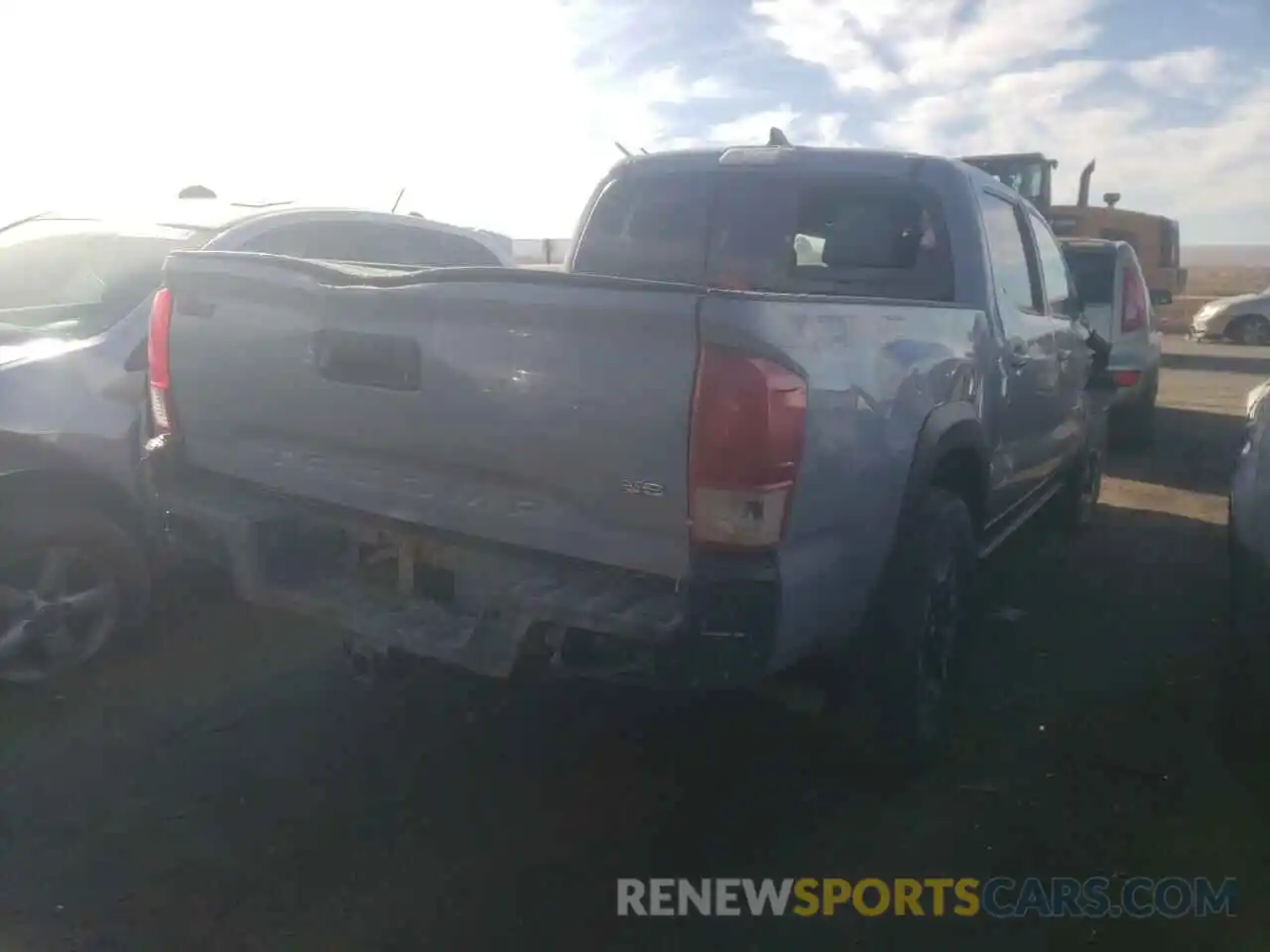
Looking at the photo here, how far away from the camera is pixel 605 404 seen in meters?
2.82

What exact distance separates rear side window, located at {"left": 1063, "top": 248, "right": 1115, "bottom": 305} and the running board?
3.53 m

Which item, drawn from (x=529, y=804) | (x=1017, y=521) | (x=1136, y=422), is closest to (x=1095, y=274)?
(x=1136, y=422)

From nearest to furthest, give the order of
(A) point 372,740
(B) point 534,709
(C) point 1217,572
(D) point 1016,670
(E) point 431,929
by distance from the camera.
Result: 1. (E) point 431,929
2. (A) point 372,740
3. (B) point 534,709
4. (D) point 1016,670
5. (C) point 1217,572

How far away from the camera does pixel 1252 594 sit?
3838 millimetres

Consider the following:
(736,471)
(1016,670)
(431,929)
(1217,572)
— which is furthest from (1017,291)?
(431,929)

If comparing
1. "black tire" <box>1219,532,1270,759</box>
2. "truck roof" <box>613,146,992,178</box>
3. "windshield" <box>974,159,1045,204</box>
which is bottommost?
"black tire" <box>1219,532,1270,759</box>

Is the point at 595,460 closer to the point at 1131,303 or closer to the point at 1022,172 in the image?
the point at 1131,303

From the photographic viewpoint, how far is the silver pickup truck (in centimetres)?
275

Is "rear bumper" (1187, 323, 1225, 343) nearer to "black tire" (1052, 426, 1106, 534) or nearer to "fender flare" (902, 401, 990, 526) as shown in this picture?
"black tire" (1052, 426, 1106, 534)

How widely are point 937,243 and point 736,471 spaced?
218 cm

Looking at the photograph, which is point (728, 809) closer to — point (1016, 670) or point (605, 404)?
point (605, 404)


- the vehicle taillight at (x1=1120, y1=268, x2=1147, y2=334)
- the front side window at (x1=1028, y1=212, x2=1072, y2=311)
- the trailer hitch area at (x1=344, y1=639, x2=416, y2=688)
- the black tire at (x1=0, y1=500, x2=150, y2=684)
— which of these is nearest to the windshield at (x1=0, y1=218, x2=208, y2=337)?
the black tire at (x1=0, y1=500, x2=150, y2=684)

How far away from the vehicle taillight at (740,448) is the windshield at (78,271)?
2.94 m

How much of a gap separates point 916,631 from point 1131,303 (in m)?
7.24
